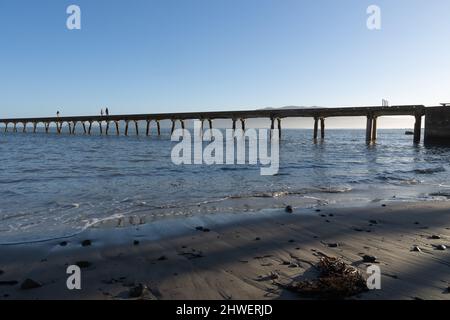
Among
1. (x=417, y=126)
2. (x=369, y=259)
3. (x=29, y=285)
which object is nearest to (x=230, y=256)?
(x=369, y=259)

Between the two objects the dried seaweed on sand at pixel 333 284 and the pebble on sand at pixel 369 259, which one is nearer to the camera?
the dried seaweed on sand at pixel 333 284

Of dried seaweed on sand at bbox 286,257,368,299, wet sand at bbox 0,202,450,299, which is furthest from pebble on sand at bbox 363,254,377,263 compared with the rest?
dried seaweed on sand at bbox 286,257,368,299

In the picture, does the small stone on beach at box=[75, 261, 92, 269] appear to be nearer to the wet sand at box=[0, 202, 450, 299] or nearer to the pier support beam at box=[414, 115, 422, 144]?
the wet sand at box=[0, 202, 450, 299]

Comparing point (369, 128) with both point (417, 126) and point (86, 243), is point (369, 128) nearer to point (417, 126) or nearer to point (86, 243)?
point (417, 126)

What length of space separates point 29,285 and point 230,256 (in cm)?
235

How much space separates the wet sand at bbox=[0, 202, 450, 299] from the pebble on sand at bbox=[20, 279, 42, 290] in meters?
0.05

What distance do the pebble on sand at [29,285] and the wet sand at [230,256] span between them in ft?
0.17

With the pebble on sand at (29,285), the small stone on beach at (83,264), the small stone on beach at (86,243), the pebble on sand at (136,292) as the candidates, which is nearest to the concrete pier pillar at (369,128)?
the small stone on beach at (86,243)

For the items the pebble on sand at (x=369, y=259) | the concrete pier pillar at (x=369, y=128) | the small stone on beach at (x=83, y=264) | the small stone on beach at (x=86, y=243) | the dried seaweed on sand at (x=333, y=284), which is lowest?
the small stone on beach at (x=86, y=243)

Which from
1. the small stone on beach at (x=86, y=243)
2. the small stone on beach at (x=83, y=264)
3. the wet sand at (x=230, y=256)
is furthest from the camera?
the small stone on beach at (x=86, y=243)

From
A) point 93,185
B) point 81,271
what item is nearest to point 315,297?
point 81,271

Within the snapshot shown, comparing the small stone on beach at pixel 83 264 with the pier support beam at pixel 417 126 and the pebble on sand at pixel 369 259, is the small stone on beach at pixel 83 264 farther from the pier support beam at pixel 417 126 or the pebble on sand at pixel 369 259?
the pier support beam at pixel 417 126

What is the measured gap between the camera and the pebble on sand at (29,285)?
389 centimetres
